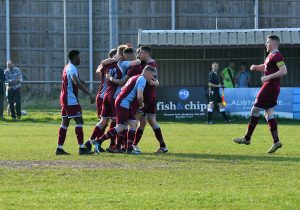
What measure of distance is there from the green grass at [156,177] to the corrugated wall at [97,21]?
2130 cm

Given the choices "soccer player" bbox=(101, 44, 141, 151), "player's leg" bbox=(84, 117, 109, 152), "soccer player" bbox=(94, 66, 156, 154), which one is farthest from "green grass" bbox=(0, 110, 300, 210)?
"soccer player" bbox=(101, 44, 141, 151)

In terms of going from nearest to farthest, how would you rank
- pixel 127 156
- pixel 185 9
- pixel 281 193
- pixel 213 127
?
1. pixel 281 193
2. pixel 127 156
3. pixel 213 127
4. pixel 185 9

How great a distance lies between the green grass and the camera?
9898 millimetres

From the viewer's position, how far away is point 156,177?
40.1 ft

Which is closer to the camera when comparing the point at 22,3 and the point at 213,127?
the point at 213,127

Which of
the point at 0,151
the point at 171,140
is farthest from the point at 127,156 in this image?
the point at 171,140

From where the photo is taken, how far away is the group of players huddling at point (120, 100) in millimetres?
15750

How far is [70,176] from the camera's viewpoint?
1234 cm

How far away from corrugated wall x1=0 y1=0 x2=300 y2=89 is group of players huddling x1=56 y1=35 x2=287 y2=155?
23921 millimetres

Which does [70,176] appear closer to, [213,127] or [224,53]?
[213,127]

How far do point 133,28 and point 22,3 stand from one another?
16.5 feet

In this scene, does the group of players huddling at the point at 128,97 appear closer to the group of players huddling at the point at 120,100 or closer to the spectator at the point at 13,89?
the group of players huddling at the point at 120,100

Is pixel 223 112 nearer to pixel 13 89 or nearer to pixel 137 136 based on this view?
pixel 13 89

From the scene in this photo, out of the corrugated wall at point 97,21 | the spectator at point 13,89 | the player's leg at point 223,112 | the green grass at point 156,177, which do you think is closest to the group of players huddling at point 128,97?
the green grass at point 156,177
